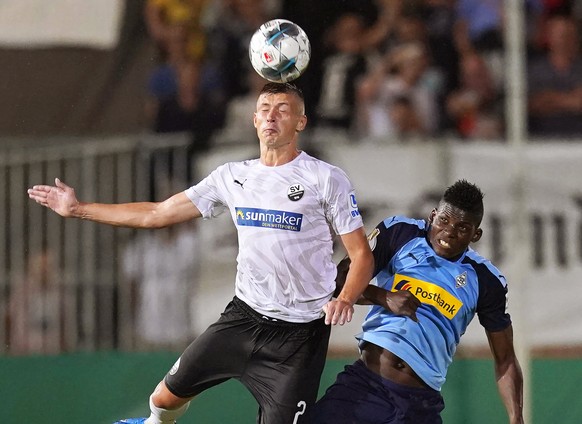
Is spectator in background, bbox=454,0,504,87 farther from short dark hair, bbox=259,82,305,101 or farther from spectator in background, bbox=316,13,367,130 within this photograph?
short dark hair, bbox=259,82,305,101

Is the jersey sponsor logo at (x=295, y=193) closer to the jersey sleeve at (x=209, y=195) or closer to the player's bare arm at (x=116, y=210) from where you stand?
the jersey sleeve at (x=209, y=195)

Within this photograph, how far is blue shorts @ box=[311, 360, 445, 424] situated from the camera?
5758 millimetres

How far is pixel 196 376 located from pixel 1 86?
5.22 metres

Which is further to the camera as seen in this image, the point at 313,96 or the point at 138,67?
the point at 138,67

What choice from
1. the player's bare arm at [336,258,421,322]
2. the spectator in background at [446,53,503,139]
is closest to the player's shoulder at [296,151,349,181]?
the player's bare arm at [336,258,421,322]

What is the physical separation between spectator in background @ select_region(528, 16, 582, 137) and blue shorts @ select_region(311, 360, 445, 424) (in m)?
4.27

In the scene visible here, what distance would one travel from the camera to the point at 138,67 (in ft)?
35.4

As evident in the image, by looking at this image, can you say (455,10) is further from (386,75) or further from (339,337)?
(339,337)

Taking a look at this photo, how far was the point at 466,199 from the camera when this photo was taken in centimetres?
574

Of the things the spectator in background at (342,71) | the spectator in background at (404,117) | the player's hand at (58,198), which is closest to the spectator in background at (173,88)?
the spectator in background at (342,71)

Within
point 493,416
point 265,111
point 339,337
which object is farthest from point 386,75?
point 265,111

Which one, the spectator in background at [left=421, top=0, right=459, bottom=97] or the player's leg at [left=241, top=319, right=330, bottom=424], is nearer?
the player's leg at [left=241, top=319, right=330, bottom=424]

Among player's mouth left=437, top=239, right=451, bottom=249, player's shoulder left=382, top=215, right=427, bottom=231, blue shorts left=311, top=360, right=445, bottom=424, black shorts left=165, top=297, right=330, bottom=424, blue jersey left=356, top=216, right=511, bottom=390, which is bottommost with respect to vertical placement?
blue shorts left=311, top=360, right=445, bottom=424

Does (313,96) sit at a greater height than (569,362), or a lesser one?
greater
